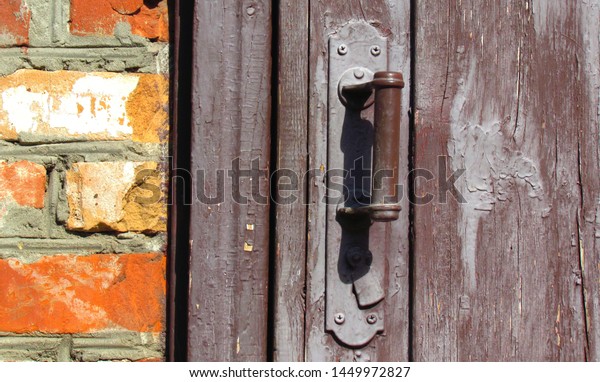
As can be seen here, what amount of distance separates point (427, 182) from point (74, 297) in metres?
0.46

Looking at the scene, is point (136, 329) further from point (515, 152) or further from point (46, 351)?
point (515, 152)

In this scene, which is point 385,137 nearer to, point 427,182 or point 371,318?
point 427,182

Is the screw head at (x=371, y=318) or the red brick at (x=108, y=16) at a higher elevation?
the red brick at (x=108, y=16)

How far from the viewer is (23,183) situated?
80cm

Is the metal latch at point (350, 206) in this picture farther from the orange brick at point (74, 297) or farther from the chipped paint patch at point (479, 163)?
the orange brick at point (74, 297)

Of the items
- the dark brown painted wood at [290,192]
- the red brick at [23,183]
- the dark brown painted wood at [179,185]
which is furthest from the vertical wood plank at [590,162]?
the red brick at [23,183]

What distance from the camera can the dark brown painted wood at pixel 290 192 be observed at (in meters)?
0.75

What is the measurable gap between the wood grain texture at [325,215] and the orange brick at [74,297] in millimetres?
206

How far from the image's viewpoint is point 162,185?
2.65ft

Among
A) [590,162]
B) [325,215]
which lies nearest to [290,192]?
[325,215]

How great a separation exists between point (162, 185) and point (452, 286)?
0.38 metres

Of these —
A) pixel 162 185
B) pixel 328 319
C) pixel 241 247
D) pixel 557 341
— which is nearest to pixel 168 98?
pixel 162 185

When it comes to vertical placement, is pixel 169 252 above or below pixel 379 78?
below

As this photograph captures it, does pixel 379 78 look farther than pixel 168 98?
No
